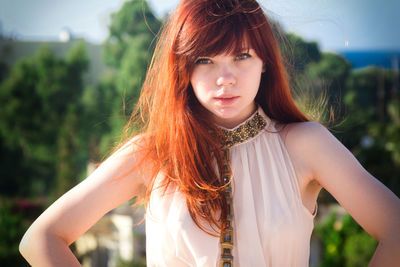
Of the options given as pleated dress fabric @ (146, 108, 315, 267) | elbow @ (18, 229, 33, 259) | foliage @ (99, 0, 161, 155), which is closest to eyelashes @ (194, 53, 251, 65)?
pleated dress fabric @ (146, 108, 315, 267)

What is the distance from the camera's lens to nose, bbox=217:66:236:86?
1.38 metres

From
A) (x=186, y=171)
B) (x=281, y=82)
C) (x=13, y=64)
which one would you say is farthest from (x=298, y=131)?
(x=13, y=64)

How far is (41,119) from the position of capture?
16.2m

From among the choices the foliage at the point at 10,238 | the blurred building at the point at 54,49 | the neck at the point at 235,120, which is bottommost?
the foliage at the point at 10,238

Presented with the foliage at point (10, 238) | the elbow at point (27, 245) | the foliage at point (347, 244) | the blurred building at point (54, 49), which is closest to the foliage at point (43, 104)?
the blurred building at point (54, 49)

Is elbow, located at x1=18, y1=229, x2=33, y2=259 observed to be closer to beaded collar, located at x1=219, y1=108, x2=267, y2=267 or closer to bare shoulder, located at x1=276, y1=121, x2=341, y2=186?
beaded collar, located at x1=219, y1=108, x2=267, y2=267

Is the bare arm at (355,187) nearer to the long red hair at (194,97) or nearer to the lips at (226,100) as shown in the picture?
the long red hair at (194,97)

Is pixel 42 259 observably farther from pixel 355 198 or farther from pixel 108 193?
pixel 355 198

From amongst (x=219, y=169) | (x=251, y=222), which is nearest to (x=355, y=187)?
(x=251, y=222)

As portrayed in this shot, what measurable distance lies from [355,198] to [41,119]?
16411 millimetres

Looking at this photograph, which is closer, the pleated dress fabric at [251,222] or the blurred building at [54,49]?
the pleated dress fabric at [251,222]

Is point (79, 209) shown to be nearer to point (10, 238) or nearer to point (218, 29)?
point (218, 29)

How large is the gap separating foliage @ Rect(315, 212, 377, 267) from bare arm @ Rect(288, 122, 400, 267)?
4908 millimetres

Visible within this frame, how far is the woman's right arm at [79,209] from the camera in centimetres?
142
